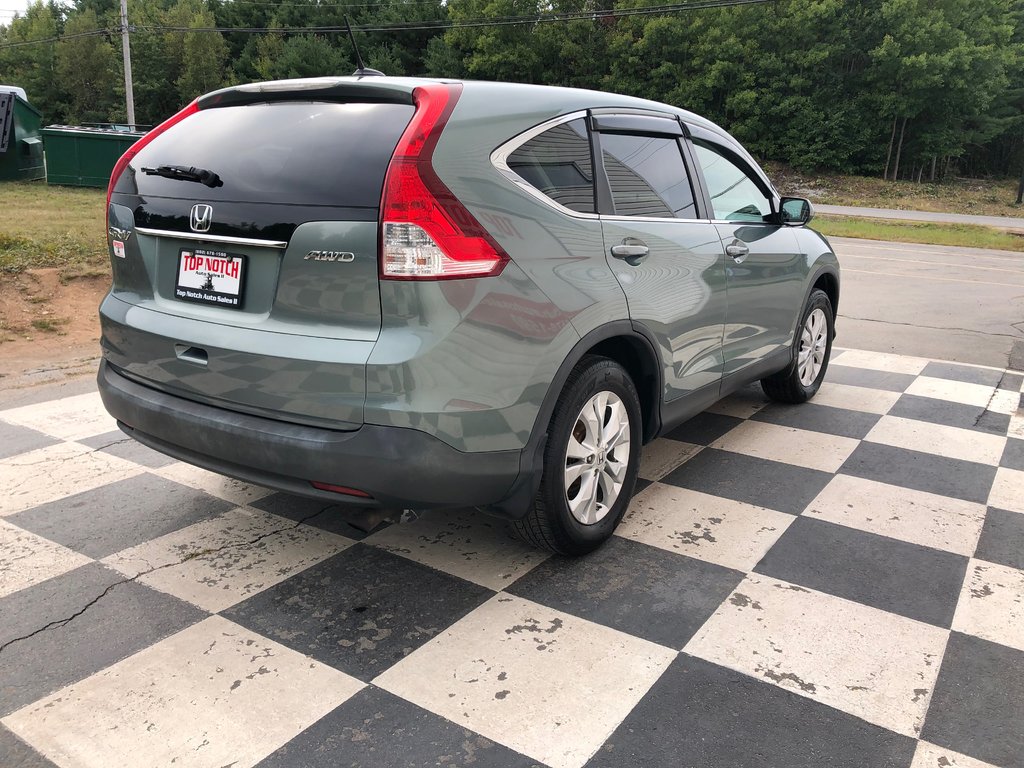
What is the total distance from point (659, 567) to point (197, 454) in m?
1.69

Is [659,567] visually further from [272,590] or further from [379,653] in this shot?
[272,590]

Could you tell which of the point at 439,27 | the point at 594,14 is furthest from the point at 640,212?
the point at 439,27

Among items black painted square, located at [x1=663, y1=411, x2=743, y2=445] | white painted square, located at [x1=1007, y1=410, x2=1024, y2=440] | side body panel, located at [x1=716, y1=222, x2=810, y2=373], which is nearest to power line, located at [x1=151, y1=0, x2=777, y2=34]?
white painted square, located at [x1=1007, y1=410, x2=1024, y2=440]

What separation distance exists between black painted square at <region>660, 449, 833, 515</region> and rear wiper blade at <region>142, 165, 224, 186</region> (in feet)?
7.90

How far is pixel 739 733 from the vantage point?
2143 millimetres

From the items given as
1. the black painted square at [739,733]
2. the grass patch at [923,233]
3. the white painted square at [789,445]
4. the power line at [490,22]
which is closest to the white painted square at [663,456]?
the white painted square at [789,445]

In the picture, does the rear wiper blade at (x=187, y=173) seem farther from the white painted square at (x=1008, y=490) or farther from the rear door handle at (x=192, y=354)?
the white painted square at (x=1008, y=490)

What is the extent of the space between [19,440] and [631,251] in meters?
3.27

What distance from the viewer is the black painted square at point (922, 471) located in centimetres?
395

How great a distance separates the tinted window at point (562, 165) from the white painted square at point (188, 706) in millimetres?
1673

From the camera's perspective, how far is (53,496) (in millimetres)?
3533

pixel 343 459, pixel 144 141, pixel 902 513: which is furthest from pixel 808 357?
pixel 144 141

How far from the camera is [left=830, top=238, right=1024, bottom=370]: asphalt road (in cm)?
738

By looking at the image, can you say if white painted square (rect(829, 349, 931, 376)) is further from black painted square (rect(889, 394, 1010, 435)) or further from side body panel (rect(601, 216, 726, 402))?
side body panel (rect(601, 216, 726, 402))
